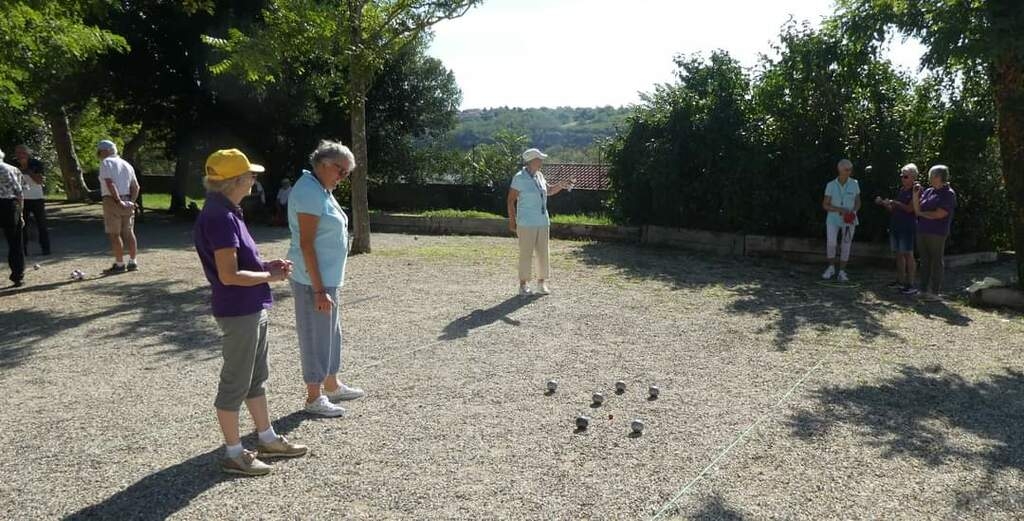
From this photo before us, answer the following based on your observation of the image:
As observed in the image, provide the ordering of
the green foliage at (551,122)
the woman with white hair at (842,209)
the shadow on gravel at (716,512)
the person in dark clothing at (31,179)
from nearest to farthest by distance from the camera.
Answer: the shadow on gravel at (716,512)
the woman with white hair at (842,209)
the person in dark clothing at (31,179)
the green foliage at (551,122)

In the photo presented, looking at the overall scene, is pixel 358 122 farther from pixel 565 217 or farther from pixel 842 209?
pixel 842 209

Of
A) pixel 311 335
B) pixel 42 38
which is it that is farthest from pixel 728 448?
pixel 42 38

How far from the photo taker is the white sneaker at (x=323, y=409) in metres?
5.07

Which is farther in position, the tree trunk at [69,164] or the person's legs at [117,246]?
the tree trunk at [69,164]

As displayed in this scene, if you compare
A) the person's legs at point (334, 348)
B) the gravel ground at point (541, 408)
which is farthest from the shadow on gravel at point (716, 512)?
the person's legs at point (334, 348)

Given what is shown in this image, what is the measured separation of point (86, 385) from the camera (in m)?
5.88

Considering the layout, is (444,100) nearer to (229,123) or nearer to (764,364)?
(229,123)

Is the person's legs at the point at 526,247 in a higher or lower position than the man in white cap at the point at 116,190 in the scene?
lower

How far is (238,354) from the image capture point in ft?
12.9

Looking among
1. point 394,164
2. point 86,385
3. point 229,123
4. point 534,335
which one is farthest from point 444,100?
point 86,385

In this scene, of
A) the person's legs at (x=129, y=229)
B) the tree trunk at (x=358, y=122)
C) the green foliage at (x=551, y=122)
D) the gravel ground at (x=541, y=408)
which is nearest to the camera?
the gravel ground at (x=541, y=408)

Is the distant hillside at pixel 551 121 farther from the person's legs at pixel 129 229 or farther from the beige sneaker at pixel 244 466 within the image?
the beige sneaker at pixel 244 466

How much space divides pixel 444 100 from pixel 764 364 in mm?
18051

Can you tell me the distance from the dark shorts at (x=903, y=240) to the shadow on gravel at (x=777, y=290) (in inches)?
24.0
